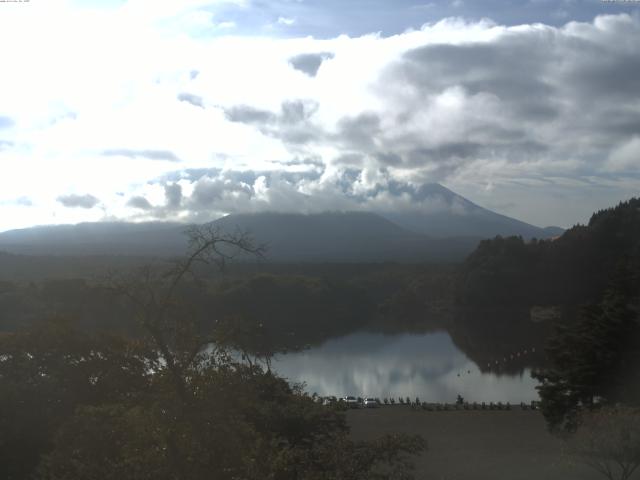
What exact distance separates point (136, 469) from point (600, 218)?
39.2 metres

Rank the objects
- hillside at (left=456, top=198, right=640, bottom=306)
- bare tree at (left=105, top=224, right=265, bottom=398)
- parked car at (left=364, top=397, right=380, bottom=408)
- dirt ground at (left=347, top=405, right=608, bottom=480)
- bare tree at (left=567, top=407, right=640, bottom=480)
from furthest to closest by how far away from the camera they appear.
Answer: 1. hillside at (left=456, top=198, right=640, bottom=306)
2. parked car at (left=364, top=397, right=380, bottom=408)
3. dirt ground at (left=347, top=405, right=608, bottom=480)
4. bare tree at (left=567, top=407, right=640, bottom=480)
5. bare tree at (left=105, top=224, right=265, bottom=398)

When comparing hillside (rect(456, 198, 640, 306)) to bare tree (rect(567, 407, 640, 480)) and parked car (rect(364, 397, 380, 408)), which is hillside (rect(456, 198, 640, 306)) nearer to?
parked car (rect(364, 397, 380, 408))

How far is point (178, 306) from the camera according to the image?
3854 mm

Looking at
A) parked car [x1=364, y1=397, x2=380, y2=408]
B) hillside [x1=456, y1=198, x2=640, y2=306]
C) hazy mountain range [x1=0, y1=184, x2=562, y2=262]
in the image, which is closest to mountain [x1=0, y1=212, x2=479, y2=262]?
hazy mountain range [x1=0, y1=184, x2=562, y2=262]

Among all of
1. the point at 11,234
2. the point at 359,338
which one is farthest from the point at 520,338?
the point at 11,234

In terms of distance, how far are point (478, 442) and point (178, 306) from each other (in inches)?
308

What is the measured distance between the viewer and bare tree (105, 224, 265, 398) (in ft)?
11.7

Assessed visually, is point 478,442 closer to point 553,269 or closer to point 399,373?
point 399,373

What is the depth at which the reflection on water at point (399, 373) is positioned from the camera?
17234 millimetres

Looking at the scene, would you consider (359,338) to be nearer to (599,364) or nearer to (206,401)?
(599,364)

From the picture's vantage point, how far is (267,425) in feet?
22.0

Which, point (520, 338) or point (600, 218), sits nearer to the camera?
point (520, 338)

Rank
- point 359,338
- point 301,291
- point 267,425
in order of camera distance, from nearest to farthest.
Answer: point 267,425 → point 359,338 → point 301,291

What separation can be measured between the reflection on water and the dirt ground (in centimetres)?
358
